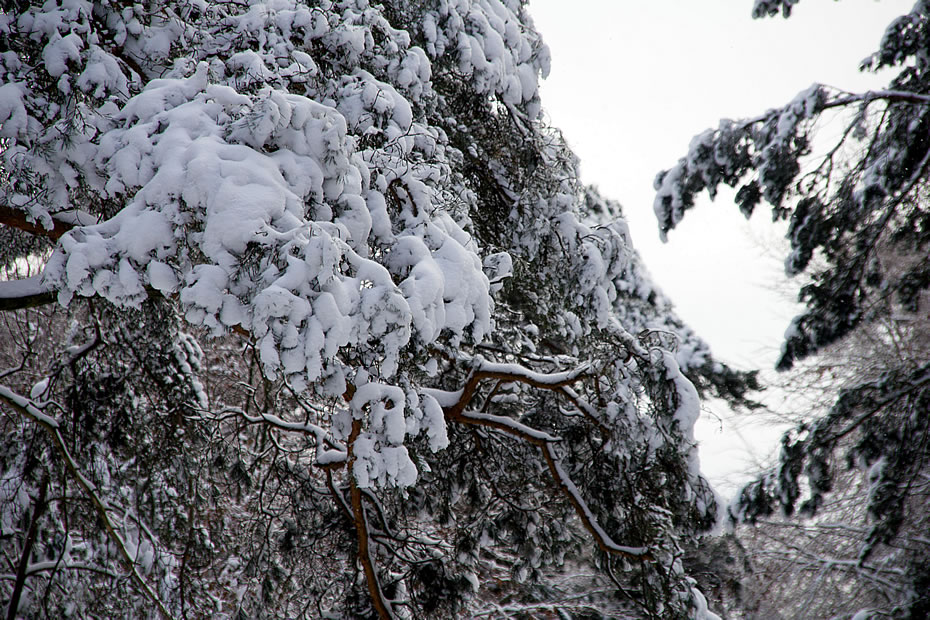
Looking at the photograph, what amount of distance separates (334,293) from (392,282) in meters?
0.26

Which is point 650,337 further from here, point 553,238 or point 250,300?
point 250,300

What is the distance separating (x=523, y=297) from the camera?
5609mm

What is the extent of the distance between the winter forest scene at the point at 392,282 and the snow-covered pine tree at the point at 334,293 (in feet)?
0.06

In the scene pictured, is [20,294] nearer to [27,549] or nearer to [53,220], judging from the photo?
[53,220]

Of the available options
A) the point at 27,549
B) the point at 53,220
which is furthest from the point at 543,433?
the point at 27,549

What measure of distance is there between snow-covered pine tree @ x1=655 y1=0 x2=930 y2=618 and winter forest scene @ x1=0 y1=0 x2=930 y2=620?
0.02m

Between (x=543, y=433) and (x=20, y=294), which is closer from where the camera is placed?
(x=20, y=294)

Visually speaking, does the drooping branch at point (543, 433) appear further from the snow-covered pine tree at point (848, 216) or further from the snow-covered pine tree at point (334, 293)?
the snow-covered pine tree at point (848, 216)

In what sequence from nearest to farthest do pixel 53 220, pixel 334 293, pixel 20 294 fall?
pixel 334 293 → pixel 53 220 → pixel 20 294

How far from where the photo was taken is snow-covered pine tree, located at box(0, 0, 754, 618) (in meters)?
2.46

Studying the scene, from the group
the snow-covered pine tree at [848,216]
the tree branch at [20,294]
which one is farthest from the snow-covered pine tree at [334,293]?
the snow-covered pine tree at [848,216]

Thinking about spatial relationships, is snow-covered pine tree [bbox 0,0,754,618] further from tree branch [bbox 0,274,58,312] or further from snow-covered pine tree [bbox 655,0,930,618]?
snow-covered pine tree [bbox 655,0,930,618]

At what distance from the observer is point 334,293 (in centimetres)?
230

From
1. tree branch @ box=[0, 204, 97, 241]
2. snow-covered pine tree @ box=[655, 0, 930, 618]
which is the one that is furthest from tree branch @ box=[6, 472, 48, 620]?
snow-covered pine tree @ box=[655, 0, 930, 618]
